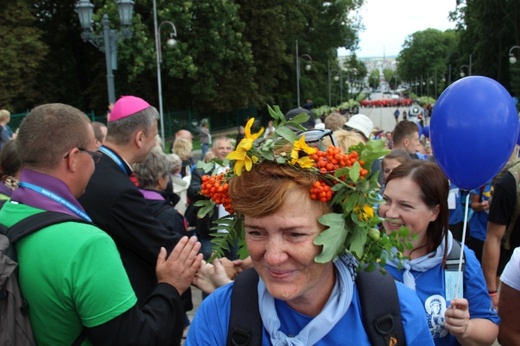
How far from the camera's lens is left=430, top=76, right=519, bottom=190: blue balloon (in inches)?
98.9

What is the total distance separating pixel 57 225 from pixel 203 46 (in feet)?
85.3

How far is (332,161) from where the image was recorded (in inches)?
63.2

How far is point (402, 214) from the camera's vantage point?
265 cm

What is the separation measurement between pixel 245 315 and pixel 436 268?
1.25 m

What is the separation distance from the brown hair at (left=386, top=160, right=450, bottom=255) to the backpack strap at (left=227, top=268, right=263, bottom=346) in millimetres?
1262

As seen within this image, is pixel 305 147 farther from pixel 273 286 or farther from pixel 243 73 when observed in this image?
pixel 243 73

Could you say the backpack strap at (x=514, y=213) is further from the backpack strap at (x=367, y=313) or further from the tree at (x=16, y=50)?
the tree at (x=16, y=50)

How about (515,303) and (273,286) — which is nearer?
(273,286)

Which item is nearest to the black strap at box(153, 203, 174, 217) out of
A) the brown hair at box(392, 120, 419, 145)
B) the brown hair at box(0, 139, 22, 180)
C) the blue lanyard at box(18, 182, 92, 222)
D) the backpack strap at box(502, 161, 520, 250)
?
the brown hair at box(0, 139, 22, 180)

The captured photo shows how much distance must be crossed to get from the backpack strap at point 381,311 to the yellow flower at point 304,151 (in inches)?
17.5

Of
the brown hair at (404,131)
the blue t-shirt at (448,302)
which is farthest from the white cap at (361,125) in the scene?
the blue t-shirt at (448,302)

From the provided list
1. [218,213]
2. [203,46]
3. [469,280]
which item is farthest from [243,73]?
[469,280]

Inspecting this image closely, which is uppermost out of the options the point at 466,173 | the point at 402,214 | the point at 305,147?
the point at 305,147

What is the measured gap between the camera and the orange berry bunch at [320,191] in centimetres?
158
